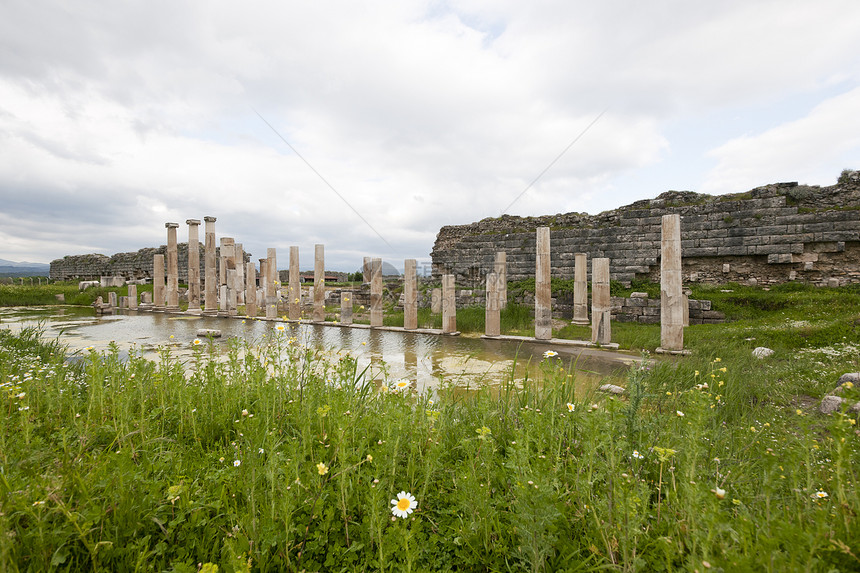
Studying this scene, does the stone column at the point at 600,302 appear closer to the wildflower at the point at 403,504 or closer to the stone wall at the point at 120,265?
the wildflower at the point at 403,504

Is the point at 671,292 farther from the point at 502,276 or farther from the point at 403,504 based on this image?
the point at 403,504

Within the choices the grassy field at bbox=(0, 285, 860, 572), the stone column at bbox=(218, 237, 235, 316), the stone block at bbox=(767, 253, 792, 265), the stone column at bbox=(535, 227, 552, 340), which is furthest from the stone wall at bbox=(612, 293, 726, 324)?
the stone column at bbox=(218, 237, 235, 316)

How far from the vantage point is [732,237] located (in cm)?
1559

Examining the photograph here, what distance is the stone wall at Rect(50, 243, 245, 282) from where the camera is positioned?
108 feet

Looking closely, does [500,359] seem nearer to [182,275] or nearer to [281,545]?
[281,545]

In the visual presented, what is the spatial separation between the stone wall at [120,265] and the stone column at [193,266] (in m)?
8.24

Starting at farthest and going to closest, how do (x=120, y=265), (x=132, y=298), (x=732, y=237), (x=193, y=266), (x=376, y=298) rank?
(x=120, y=265) < (x=132, y=298) < (x=193, y=266) < (x=732, y=237) < (x=376, y=298)

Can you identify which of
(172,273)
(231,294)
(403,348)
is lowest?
(403,348)

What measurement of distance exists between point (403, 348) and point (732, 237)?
1405cm

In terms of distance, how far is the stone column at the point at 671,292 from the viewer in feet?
34.3

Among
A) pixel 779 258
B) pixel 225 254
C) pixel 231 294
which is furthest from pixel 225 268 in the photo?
pixel 779 258

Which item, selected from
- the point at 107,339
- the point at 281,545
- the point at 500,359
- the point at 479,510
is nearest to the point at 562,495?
the point at 479,510

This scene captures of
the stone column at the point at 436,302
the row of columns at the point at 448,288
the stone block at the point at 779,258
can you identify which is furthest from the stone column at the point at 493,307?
the stone block at the point at 779,258

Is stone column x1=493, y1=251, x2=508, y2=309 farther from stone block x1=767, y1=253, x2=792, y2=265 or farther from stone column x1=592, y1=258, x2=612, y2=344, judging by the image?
stone block x1=767, y1=253, x2=792, y2=265
